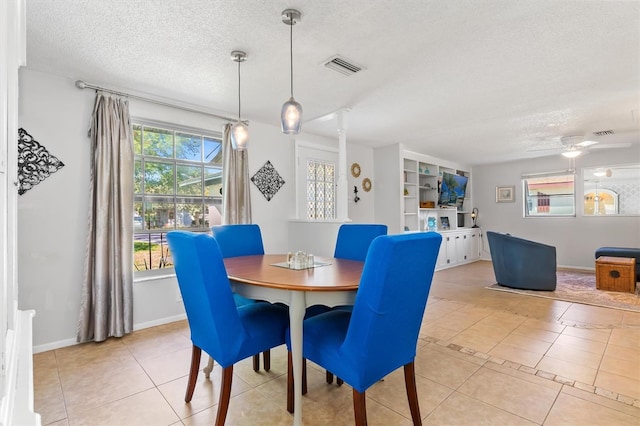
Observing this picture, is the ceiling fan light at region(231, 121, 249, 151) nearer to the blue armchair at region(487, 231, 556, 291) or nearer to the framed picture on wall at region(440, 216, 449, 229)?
the blue armchair at region(487, 231, 556, 291)

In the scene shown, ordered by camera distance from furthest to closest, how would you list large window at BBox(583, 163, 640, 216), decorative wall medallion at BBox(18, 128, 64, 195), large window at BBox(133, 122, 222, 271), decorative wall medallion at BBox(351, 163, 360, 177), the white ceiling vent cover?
large window at BBox(583, 163, 640, 216) → decorative wall medallion at BBox(351, 163, 360, 177) → large window at BBox(133, 122, 222, 271) → decorative wall medallion at BBox(18, 128, 64, 195) → the white ceiling vent cover

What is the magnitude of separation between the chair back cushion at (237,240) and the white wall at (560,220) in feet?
21.2

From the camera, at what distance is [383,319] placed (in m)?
1.41

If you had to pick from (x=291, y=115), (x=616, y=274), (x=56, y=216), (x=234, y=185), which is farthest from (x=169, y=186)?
(x=616, y=274)

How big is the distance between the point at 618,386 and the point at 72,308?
13.8ft

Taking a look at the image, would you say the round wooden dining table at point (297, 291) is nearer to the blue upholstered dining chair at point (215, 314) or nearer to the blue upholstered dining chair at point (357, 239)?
the blue upholstered dining chair at point (215, 314)

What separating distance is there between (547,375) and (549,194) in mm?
5922

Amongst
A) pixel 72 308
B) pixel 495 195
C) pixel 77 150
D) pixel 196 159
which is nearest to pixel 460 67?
pixel 196 159

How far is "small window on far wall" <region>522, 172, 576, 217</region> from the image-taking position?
21.6 feet

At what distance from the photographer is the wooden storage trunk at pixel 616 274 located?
173 inches

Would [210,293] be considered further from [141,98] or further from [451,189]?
[451,189]

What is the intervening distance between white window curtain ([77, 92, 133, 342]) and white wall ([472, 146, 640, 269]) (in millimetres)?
7440

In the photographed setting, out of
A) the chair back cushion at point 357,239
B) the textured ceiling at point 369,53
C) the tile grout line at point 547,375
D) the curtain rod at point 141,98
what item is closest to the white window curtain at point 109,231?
the curtain rod at point 141,98

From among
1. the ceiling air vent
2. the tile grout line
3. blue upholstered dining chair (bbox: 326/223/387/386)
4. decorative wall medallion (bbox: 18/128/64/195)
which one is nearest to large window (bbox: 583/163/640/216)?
the ceiling air vent
